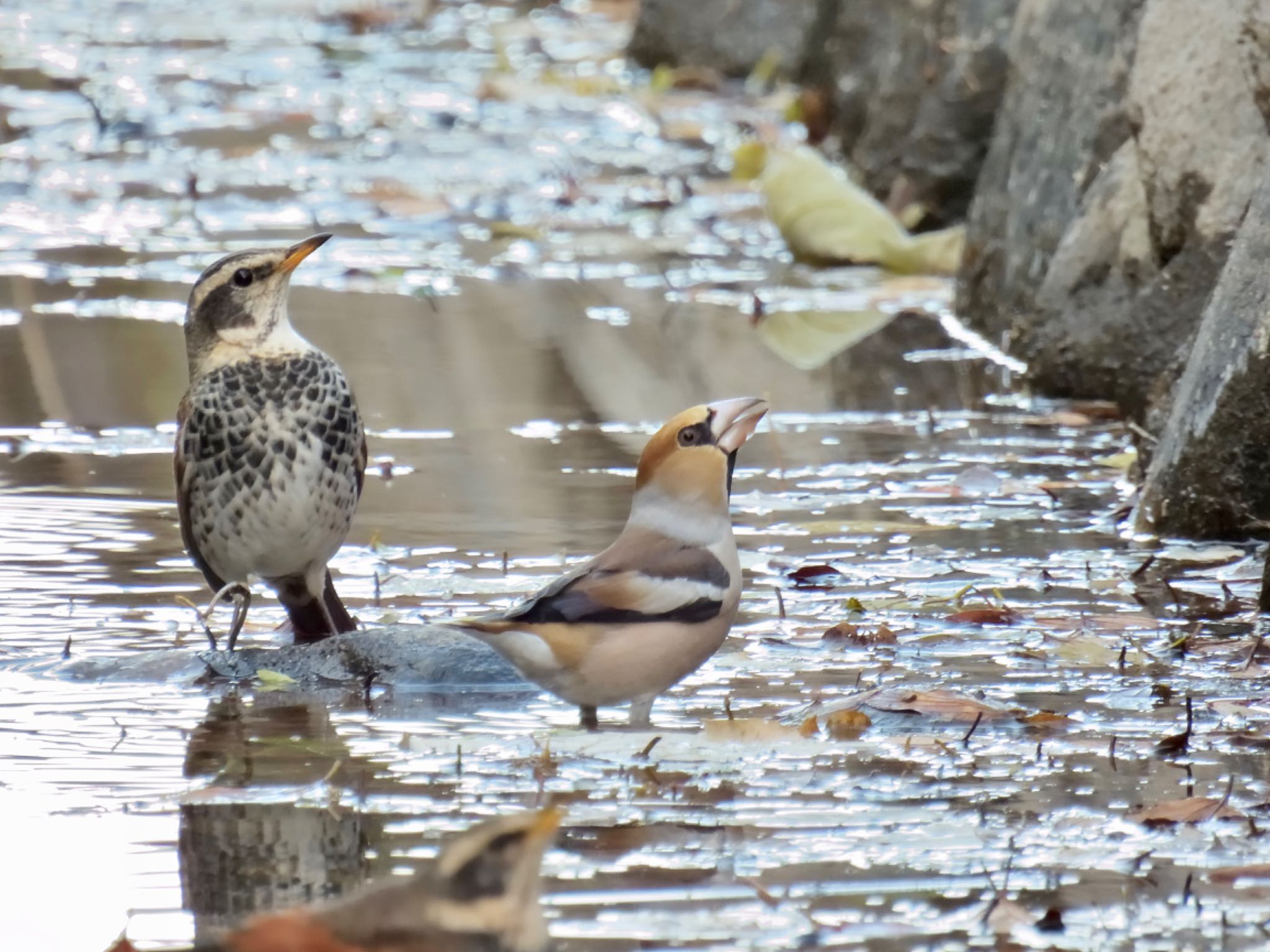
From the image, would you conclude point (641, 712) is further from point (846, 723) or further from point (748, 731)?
point (846, 723)

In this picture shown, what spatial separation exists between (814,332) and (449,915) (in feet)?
23.7

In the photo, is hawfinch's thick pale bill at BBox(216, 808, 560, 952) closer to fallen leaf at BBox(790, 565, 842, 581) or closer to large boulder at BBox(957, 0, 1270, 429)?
fallen leaf at BBox(790, 565, 842, 581)

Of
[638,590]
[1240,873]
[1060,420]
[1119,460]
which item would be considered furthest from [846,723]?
[1060,420]

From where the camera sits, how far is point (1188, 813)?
4238 millimetres

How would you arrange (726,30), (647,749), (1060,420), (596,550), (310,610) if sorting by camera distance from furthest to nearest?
(726,30) → (1060,420) → (596,550) → (310,610) → (647,749)

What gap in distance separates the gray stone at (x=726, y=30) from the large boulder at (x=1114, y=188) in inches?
309

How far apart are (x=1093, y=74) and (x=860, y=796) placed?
589cm

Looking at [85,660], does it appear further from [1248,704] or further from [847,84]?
[847,84]

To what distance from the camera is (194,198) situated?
13.2 meters

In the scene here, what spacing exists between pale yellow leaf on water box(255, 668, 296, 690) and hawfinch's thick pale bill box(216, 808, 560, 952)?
2281 millimetres

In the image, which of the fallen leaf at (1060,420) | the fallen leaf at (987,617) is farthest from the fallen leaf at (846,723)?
the fallen leaf at (1060,420)

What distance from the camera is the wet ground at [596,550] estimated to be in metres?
4.02

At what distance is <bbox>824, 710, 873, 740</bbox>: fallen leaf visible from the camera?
16.0 ft

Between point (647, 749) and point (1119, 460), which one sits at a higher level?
point (647, 749)
